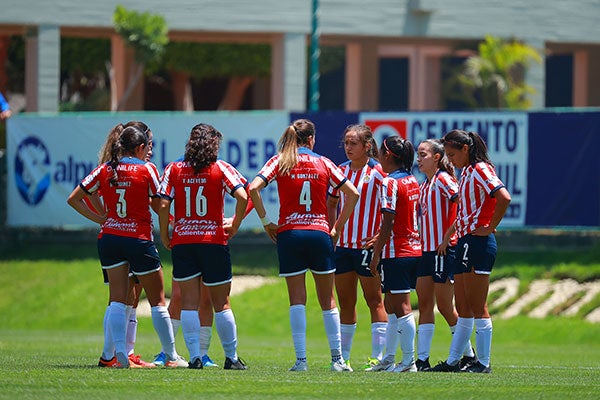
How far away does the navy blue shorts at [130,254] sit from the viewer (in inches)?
477

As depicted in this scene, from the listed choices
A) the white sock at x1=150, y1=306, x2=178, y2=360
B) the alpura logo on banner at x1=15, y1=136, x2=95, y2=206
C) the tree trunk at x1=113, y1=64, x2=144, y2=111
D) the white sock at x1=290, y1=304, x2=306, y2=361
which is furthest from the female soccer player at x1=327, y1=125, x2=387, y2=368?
the tree trunk at x1=113, y1=64, x2=144, y2=111

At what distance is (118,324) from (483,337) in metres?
3.25

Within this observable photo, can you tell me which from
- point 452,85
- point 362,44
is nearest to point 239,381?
point 362,44

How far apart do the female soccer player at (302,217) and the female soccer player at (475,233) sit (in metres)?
1.03

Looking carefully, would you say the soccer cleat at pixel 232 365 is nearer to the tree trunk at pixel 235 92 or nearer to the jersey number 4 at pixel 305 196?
the jersey number 4 at pixel 305 196

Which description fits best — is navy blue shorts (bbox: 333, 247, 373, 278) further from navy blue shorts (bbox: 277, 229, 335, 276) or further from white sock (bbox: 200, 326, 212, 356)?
white sock (bbox: 200, 326, 212, 356)

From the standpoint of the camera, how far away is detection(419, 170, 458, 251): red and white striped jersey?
13000mm

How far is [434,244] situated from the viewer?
13.0m

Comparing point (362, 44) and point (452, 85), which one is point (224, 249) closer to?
point (362, 44)

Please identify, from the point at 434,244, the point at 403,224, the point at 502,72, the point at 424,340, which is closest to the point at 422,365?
the point at 424,340

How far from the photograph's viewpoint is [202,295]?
1298 cm

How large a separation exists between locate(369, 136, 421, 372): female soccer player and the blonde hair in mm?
941

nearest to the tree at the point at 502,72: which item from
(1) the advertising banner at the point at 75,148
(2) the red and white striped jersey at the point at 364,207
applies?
(1) the advertising banner at the point at 75,148

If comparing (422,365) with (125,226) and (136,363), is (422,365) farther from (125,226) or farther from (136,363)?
(125,226)
